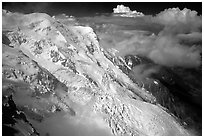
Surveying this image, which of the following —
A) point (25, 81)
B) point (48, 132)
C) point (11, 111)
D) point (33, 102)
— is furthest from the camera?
point (25, 81)

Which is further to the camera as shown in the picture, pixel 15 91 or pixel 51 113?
pixel 51 113

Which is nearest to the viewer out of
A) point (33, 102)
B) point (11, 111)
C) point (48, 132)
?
point (11, 111)

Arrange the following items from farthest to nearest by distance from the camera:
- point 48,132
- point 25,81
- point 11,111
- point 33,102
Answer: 1. point 25,81
2. point 33,102
3. point 48,132
4. point 11,111

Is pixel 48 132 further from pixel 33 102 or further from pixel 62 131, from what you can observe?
pixel 33 102

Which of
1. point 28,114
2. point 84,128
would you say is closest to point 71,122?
point 84,128

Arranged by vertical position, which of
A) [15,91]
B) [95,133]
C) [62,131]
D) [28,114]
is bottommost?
[95,133]

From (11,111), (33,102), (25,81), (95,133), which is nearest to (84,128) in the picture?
(95,133)

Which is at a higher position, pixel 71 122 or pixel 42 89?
pixel 42 89

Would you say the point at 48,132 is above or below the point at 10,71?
below

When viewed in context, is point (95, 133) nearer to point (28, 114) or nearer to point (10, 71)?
point (28, 114)
